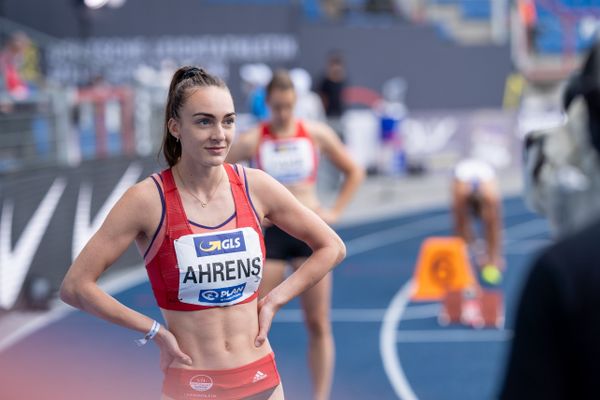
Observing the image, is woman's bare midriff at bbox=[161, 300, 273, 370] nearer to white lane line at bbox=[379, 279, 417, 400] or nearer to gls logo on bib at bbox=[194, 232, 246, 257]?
gls logo on bib at bbox=[194, 232, 246, 257]

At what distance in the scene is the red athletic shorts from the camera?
12.2 feet

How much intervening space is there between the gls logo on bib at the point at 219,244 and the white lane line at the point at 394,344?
3.96 meters

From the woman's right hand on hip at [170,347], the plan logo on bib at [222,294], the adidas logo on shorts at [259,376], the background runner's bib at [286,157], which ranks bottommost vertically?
the adidas logo on shorts at [259,376]

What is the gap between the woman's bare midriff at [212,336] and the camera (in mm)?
3705

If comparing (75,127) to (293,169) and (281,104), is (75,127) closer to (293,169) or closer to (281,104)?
(293,169)

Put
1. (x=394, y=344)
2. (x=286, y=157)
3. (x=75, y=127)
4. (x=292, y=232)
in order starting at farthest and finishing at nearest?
(x=75, y=127), (x=394, y=344), (x=286, y=157), (x=292, y=232)

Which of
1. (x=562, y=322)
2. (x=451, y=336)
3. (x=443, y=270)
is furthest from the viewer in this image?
(x=443, y=270)

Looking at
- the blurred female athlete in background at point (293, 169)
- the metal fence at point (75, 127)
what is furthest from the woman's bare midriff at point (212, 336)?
the metal fence at point (75, 127)

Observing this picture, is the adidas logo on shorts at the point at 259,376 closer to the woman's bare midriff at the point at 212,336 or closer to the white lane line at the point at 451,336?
the woman's bare midriff at the point at 212,336

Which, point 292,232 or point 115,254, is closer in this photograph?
point 115,254

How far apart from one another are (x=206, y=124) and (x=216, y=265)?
502 mm

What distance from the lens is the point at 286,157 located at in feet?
22.8

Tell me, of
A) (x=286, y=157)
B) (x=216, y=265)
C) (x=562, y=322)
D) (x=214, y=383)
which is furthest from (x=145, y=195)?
(x=286, y=157)

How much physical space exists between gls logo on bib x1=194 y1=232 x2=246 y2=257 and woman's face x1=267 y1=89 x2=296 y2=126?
2.97m
